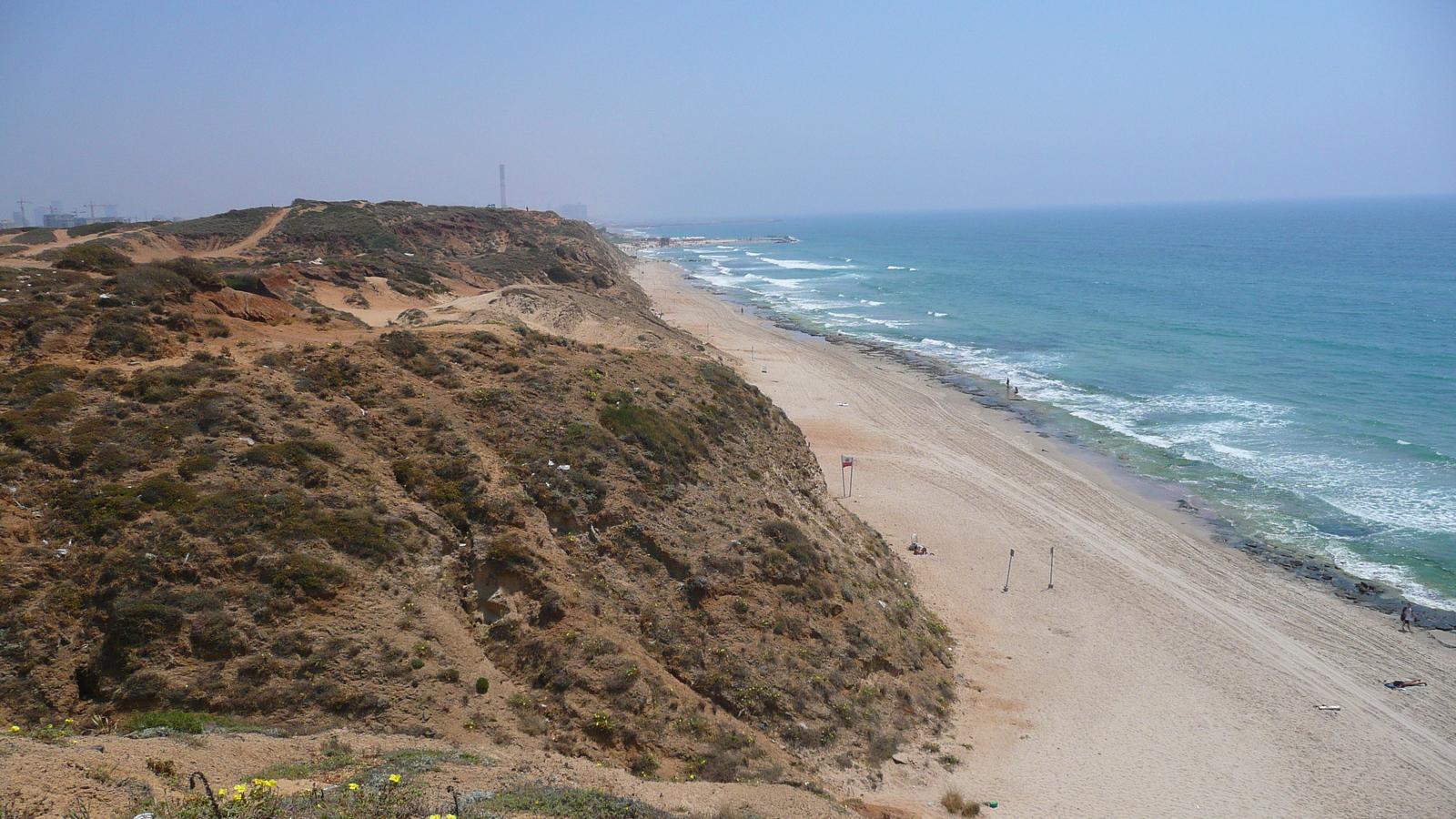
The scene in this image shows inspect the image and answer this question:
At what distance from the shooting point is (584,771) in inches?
463

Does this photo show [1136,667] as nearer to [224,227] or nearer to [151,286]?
[151,286]

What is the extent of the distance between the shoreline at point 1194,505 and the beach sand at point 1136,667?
618mm

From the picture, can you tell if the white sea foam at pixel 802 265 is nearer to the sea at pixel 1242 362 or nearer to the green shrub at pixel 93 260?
the sea at pixel 1242 362

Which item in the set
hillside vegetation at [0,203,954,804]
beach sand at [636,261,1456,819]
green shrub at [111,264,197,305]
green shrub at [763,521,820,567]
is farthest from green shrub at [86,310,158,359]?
beach sand at [636,261,1456,819]

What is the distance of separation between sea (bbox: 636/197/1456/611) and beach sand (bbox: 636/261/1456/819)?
14.1 feet

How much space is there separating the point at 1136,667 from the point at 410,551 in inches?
769

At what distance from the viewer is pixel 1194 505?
3156 cm

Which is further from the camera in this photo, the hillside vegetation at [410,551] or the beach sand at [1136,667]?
the beach sand at [1136,667]

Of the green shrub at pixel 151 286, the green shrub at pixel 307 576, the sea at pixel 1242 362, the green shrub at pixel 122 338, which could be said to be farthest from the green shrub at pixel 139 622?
the sea at pixel 1242 362

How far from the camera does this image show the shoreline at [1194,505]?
24266mm

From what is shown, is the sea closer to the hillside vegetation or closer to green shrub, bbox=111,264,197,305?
the hillside vegetation

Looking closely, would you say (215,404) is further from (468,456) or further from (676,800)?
(676,800)

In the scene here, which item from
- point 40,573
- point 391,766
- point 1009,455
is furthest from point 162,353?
Answer: point 1009,455

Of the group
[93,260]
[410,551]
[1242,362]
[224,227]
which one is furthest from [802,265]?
[410,551]
